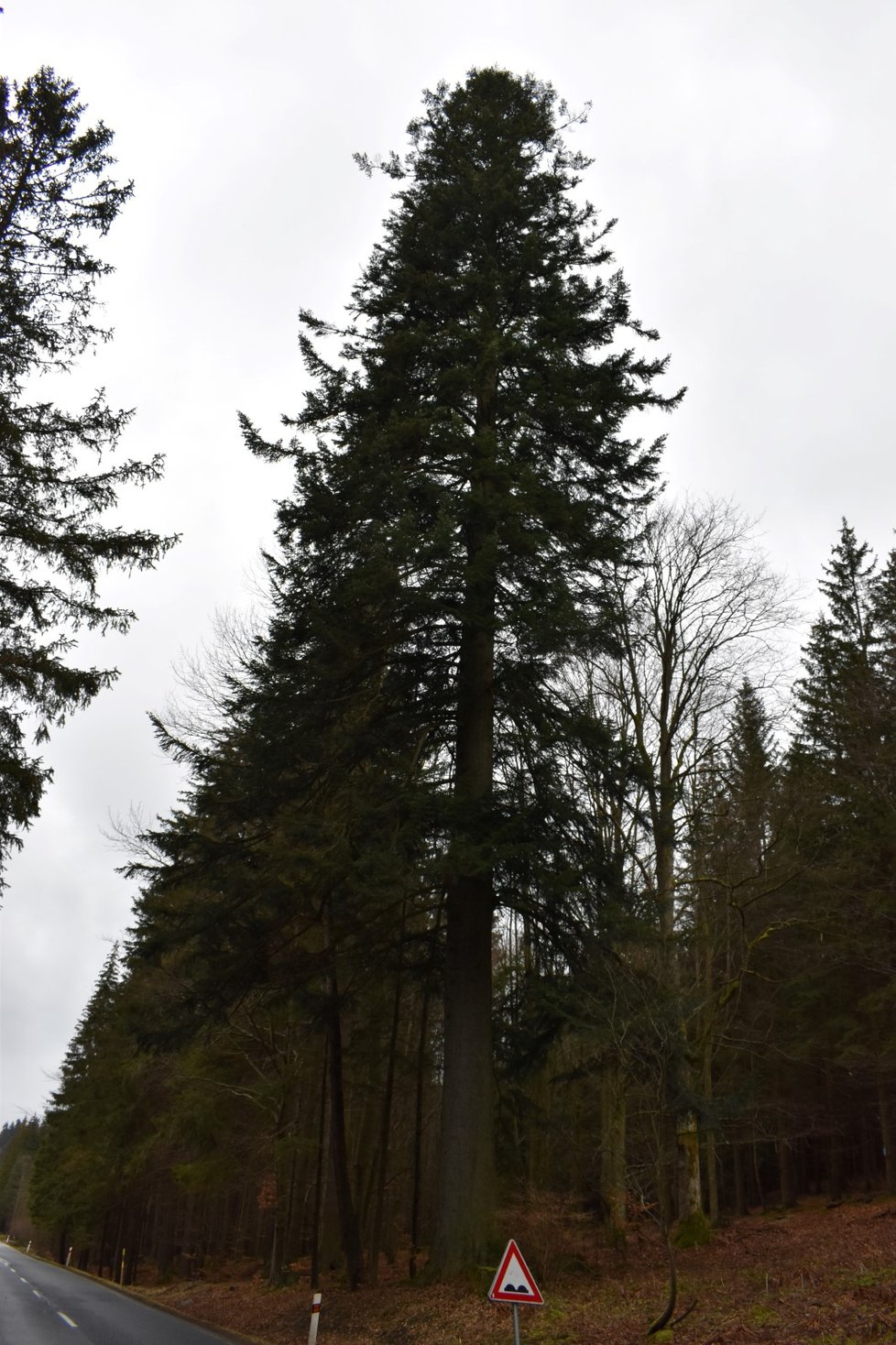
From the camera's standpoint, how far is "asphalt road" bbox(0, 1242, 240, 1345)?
47.8 feet

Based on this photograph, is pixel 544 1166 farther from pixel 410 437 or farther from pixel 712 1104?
pixel 410 437

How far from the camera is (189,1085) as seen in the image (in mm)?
24531

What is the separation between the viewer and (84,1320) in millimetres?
18062

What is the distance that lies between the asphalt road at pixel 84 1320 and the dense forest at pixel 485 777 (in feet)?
10.3

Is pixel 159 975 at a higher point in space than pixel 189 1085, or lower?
higher

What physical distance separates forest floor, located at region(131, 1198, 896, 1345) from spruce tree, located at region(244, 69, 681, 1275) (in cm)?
121

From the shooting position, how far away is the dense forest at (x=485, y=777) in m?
13.2

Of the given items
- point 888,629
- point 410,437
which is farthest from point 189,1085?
point 888,629

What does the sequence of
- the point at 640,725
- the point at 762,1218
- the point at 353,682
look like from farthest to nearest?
the point at 762,1218 < the point at 640,725 < the point at 353,682

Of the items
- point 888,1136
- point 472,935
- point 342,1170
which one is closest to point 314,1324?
point 342,1170

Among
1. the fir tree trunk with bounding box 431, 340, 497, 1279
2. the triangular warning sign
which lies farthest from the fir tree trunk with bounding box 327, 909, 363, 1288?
the triangular warning sign

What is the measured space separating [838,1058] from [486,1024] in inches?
612

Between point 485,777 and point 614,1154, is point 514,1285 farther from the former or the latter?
point 614,1154

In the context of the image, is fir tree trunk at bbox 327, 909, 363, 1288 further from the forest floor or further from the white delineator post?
the white delineator post
